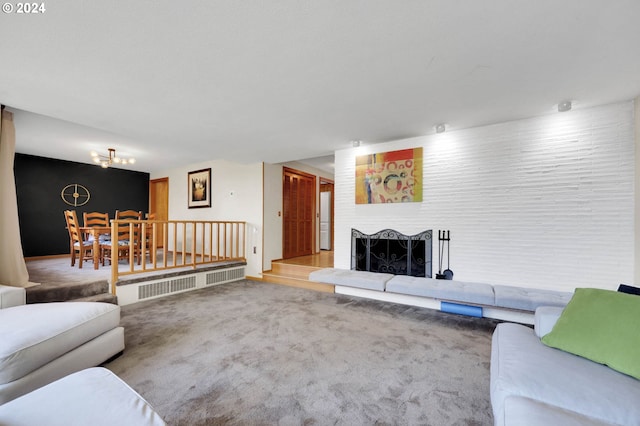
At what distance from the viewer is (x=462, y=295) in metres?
2.79

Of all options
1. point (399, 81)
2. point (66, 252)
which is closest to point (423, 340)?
point (399, 81)

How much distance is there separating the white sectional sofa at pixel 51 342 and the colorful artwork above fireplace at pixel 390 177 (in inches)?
131

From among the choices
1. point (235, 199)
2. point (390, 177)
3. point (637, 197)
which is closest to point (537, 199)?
point (637, 197)

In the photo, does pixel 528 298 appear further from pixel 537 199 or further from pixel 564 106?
pixel 564 106

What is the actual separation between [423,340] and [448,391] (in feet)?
2.53

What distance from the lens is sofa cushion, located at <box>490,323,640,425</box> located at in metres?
1.00

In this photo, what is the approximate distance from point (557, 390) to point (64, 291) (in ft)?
15.2

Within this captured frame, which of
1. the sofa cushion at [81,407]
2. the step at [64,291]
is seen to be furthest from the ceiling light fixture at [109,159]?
the sofa cushion at [81,407]

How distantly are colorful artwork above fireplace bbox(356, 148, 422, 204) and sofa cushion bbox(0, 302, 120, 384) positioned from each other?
335 cm

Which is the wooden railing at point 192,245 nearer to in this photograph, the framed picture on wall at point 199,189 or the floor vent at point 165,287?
the floor vent at point 165,287

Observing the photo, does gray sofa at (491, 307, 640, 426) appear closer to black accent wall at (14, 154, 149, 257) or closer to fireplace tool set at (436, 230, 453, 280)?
fireplace tool set at (436, 230, 453, 280)

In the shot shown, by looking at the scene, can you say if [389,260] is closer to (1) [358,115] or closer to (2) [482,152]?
(2) [482,152]

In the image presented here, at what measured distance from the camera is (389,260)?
3.91m

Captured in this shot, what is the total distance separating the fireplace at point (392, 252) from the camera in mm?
3650
